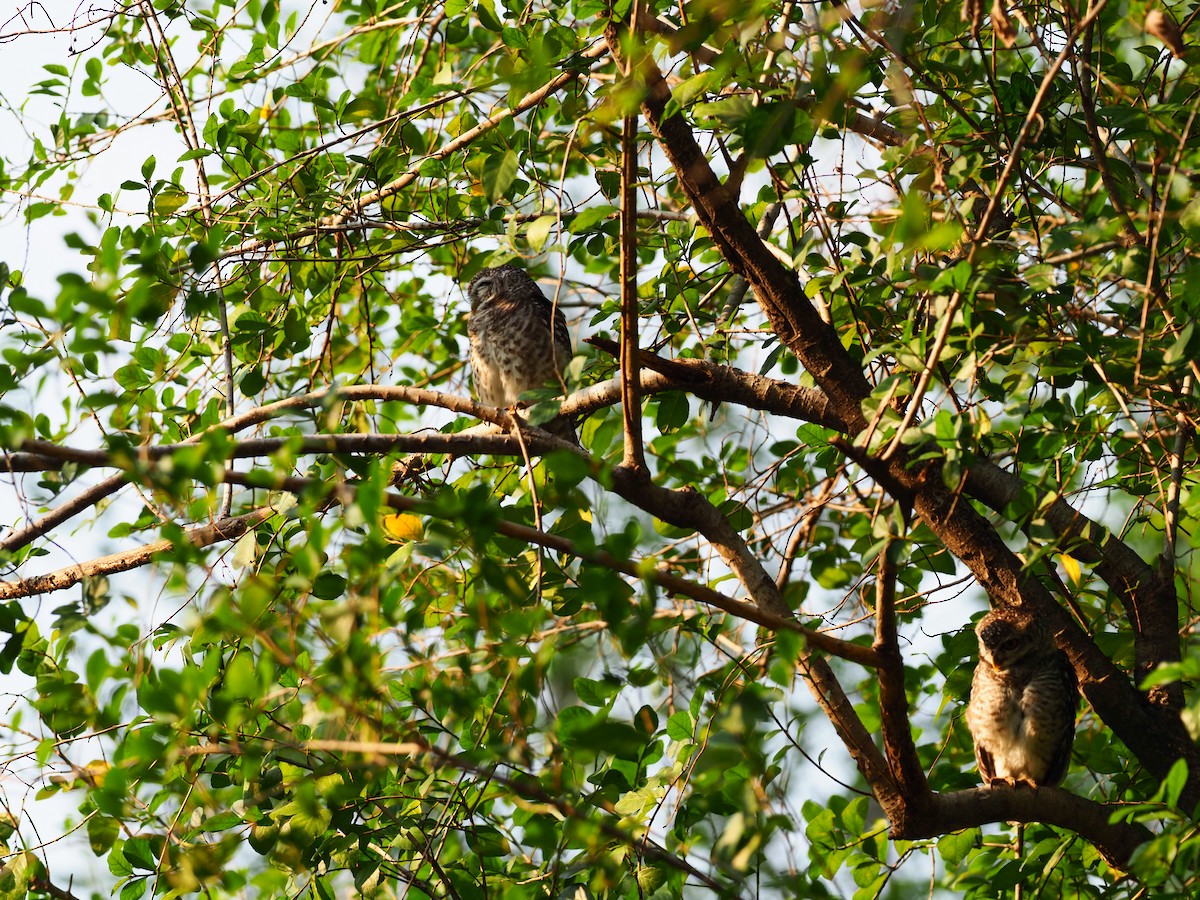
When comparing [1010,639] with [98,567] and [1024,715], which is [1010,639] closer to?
[1024,715]

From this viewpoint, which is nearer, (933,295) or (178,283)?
(933,295)

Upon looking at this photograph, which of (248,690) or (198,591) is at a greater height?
(198,591)

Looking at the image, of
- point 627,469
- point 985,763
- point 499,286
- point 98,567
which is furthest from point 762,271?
point 499,286

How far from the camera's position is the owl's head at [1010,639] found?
3957mm

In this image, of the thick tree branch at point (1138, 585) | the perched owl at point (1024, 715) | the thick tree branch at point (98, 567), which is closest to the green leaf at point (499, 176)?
the thick tree branch at point (98, 567)

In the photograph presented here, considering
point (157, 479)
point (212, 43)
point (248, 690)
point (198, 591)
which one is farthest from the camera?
point (212, 43)

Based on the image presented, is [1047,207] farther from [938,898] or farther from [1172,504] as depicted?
[938,898]

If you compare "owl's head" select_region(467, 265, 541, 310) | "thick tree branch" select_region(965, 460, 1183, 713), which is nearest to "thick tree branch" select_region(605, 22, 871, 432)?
"thick tree branch" select_region(965, 460, 1183, 713)

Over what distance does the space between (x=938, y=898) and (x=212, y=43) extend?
426 cm

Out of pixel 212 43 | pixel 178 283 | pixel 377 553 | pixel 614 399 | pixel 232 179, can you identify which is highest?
pixel 212 43

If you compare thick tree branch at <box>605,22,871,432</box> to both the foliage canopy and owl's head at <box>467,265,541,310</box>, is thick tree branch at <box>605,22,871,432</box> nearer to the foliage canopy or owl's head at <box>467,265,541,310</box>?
the foliage canopy

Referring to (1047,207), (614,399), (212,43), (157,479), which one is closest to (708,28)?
(157,479)

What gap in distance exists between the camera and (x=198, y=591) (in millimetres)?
3236

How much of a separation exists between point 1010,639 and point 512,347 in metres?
2.54
